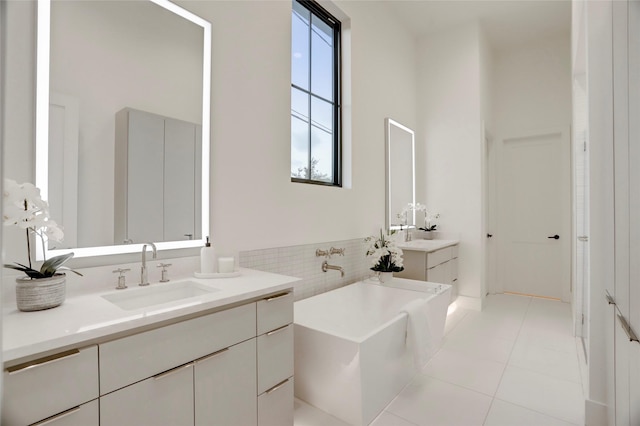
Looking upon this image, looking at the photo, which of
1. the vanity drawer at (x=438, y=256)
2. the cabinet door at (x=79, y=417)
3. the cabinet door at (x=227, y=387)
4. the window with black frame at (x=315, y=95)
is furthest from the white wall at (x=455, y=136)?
the cabinet door at (x=79, y=417)

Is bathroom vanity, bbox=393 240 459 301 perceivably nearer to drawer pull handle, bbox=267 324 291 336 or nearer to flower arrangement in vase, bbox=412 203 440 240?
flower arrangement in vase, bbox=412 203 440 240

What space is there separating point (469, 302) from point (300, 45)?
3.55 metres

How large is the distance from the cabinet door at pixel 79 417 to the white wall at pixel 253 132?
67 cm

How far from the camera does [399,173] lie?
4.09m

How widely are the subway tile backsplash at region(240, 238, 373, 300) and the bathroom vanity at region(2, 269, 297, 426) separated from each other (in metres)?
0.54

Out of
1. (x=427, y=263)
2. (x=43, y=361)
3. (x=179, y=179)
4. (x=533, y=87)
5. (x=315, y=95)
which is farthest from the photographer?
(x=533, y=87)

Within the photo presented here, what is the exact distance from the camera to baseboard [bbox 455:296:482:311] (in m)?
4.10

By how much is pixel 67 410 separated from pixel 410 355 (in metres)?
1.95

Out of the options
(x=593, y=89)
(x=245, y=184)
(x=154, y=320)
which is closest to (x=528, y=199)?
(x=593, y=89)

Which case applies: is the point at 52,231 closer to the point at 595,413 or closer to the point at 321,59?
the point at 321,59

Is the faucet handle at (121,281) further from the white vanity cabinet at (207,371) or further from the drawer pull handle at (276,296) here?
the drawer pull handle at (276,296)

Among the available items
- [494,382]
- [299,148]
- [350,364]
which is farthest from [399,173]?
[350,364]

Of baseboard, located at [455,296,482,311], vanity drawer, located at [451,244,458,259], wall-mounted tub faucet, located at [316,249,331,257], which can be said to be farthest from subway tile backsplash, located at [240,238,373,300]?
baseboard, located at [455,296,482,311]

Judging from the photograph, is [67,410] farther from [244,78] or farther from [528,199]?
[528,199]
